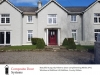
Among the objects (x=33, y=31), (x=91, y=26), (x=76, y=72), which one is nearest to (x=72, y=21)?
(x=91, y=26)

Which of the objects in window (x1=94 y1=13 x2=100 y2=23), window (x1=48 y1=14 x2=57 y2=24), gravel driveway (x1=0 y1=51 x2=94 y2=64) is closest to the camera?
gravel driveway (x1=0 y1=51 x2=94 y2=64)

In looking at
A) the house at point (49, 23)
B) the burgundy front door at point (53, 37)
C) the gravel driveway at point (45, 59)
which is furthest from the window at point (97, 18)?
the gravel driveway at point (45, 59)

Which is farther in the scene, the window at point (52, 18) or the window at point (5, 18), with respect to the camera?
the window at point (52, 18)

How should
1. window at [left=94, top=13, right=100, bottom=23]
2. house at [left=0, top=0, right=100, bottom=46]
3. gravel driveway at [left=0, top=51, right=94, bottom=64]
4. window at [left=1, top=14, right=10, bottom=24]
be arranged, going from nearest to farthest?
gravel driveway at [left=0, top=51, right=94, bottom=64] → house at [left=0, top=0, right=100, bottom=46] → window at [left=94, top=13, right=100, bottom=23] → window at [left=1, top=14, right=10, bottom=24]

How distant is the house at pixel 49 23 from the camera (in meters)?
11.9

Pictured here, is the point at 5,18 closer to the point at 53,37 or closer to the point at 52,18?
the point at 52,18

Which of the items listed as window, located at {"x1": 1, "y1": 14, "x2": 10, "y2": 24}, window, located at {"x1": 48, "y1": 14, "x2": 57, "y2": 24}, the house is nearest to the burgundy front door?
the house

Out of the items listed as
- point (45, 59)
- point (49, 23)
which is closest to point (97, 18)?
point (49, 23)

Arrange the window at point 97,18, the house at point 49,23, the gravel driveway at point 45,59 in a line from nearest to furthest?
the gravel driveway at point 45,59, the house at point 49,23, the window at point 97,18

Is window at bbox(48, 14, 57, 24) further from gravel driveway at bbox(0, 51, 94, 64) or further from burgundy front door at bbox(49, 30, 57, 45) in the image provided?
gravel driveway at bbox(0, 51, 94, 64)

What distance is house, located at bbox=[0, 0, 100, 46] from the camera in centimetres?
1189

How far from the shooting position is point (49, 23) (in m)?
13.5

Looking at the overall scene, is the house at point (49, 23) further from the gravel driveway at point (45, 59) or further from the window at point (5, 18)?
the gravel driveway at point (45, 59)

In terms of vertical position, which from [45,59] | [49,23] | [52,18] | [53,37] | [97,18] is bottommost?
[45,59]
